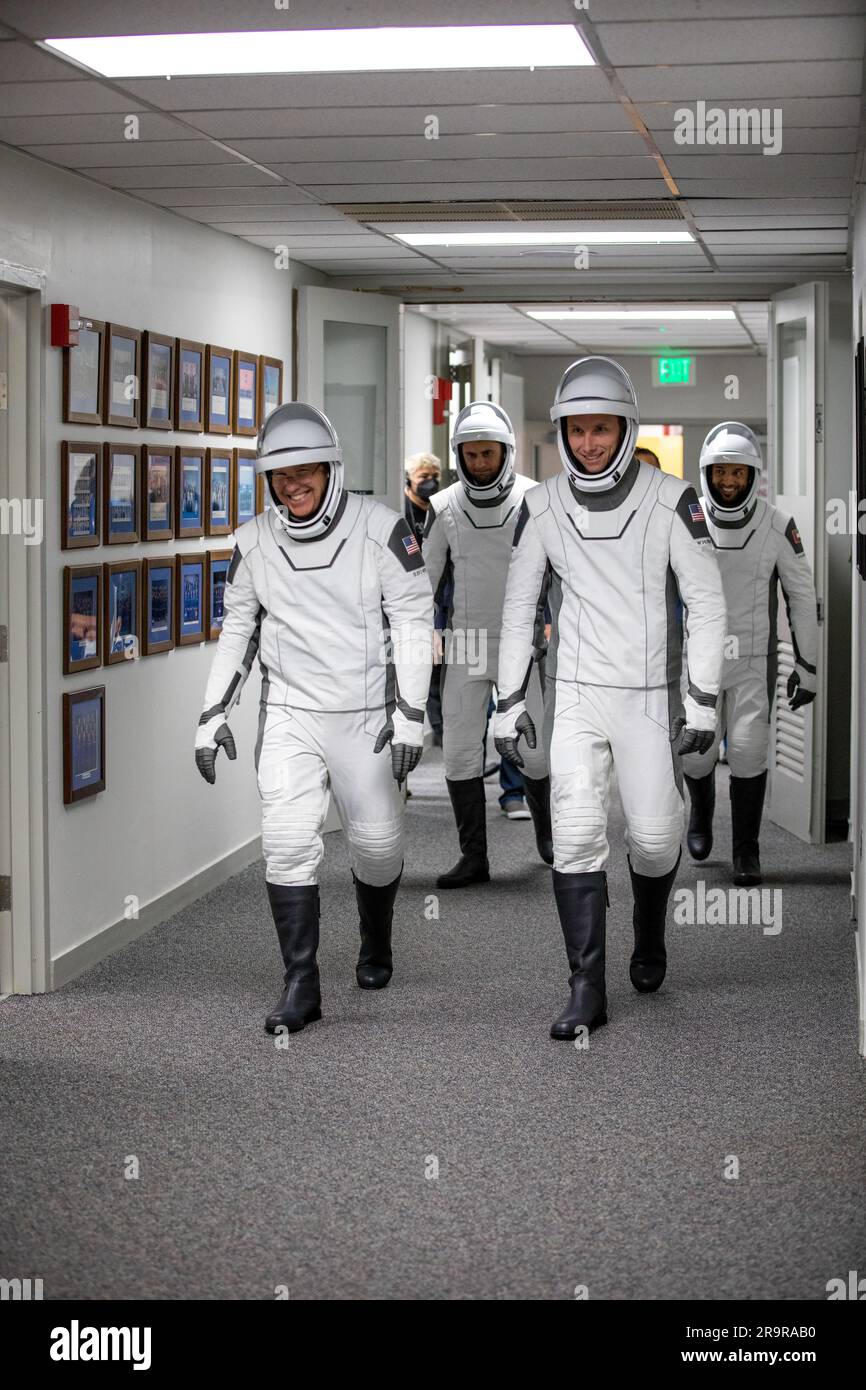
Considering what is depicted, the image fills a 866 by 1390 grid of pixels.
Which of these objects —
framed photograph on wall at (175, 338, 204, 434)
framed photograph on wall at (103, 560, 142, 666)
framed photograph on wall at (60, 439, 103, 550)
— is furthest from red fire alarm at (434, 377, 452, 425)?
framed photograph on wall at (60, 439, 103, 550)

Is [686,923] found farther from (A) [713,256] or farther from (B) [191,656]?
(A) [713,256]

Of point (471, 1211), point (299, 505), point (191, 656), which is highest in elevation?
point (299, 505)

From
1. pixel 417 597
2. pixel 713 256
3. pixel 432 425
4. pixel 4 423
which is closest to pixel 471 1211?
pixel 417 597

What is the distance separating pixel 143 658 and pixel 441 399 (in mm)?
5066

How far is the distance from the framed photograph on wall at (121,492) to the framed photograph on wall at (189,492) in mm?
354

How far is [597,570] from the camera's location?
420 cm

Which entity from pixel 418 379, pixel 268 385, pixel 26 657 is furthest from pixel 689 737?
pixel 418 379

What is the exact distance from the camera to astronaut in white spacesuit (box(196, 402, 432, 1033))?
4.20 m

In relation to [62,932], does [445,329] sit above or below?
above

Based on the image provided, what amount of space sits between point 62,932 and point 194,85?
89.7 inches

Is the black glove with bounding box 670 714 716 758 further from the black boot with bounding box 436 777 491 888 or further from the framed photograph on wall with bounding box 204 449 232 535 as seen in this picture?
the framed photograph on wall with bounding box 204 449 232 535

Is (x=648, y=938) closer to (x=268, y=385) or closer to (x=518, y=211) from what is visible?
(x=518, y=211)

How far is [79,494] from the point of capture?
4668mm

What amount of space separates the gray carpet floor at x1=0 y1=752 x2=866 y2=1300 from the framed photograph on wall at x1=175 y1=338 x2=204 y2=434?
5.42ft
